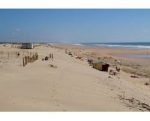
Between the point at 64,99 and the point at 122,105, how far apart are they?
1667mm

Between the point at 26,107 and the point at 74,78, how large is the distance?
5.51m

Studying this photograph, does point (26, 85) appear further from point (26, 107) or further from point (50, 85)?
point (26, 107)

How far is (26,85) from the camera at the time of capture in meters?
11.1

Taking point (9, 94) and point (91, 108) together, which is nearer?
point (91, 108)
